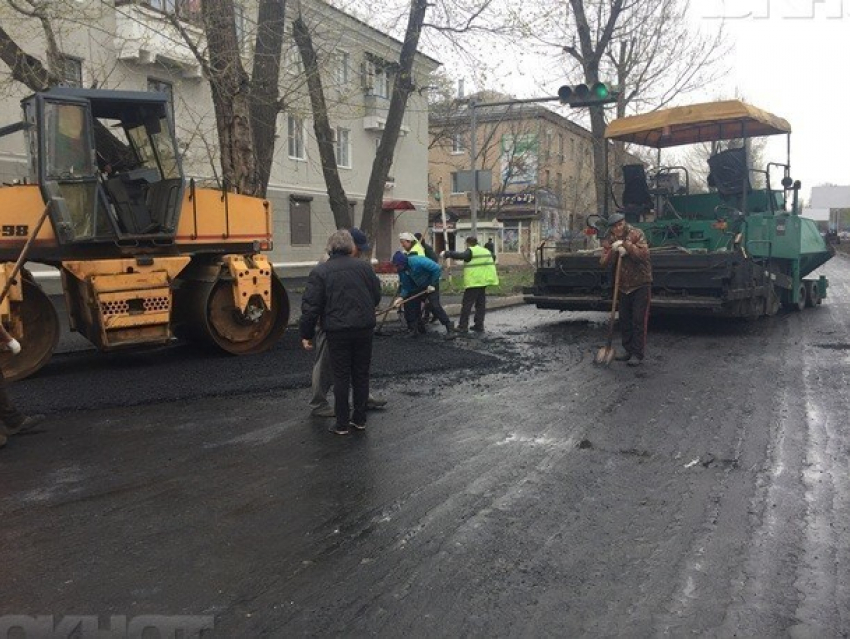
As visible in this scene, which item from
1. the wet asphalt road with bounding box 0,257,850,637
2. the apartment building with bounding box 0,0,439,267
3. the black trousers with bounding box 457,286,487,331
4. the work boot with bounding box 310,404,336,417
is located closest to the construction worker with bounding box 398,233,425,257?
the black trousers with bounding box 457,286,487,331

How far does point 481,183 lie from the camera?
16.0 m

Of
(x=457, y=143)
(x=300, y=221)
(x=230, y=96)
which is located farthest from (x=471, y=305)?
(x=457, y=143)

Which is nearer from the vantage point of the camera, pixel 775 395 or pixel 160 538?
pixel 160 538

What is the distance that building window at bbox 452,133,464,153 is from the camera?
42888 mm

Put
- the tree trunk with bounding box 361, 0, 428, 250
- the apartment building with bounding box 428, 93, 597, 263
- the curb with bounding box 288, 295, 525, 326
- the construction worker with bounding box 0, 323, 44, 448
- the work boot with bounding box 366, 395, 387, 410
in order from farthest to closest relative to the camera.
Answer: the apartment building with bounding box 428, 93, 597, 263, the tree trunk with bounding box 361, 0, 428, 250, the curb with bounding box 288, 295, 525, 326, the work boot with bounding box 366, 395, 387, 410, the construction worker with bounding box 0, 323, 44, 448

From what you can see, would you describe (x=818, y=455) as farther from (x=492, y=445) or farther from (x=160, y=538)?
(x=160, y=538)

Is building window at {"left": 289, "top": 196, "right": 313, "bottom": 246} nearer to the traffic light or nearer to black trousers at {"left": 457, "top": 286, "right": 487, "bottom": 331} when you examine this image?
the traffic light

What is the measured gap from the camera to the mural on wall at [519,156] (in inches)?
1724

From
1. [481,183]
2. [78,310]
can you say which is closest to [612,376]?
[78,310]

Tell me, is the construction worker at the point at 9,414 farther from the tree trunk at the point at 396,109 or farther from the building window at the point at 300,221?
the building window at the point at 300,221

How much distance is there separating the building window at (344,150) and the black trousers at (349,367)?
862 inches

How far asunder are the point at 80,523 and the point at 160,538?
541 mm

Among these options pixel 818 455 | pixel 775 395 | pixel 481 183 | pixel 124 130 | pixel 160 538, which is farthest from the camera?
pixel 481 183

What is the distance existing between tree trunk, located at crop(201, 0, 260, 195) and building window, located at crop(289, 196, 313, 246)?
1309cm
